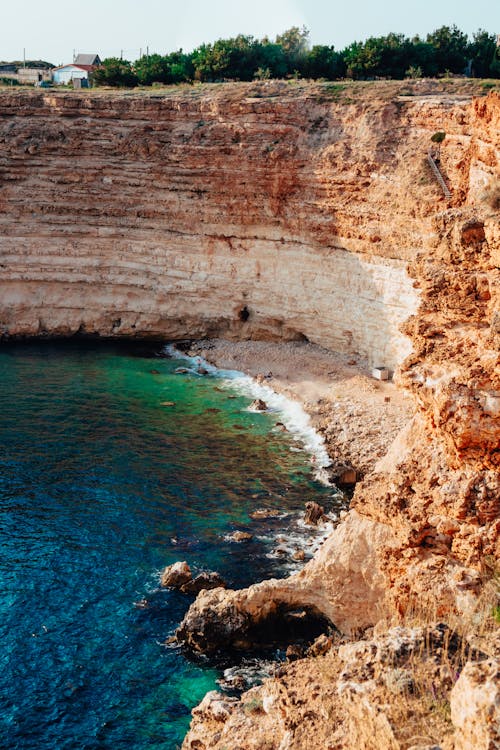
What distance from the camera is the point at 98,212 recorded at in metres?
48.1

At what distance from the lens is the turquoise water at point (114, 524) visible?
19266 mm

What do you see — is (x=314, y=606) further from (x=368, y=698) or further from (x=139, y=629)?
(x=368, y=698)

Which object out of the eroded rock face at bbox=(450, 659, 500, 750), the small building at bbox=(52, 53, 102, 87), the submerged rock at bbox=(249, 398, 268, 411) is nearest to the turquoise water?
the submerged rock at bbox=(249, 398, 268, 411)

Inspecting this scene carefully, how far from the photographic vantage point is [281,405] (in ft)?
129

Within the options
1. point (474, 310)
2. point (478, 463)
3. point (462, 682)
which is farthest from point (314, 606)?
point (462, 682)

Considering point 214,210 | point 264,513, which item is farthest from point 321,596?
point 214,210

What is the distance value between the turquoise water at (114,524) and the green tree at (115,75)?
26.0 m

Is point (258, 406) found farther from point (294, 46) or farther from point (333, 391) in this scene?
point (294, 46)

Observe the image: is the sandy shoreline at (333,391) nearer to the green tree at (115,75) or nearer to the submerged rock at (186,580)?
the submerged rock at (186,580)

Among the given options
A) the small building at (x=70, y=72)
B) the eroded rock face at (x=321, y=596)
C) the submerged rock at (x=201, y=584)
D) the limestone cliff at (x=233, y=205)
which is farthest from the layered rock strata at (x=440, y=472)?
the small building at (x=70, y=72)

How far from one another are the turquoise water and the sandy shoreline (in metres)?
2.08

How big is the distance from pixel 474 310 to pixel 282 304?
97.7 feet

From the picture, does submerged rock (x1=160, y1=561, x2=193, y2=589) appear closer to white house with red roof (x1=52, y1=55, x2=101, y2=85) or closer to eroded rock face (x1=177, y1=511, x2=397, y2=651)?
eroded rock face (x1=177, y1=511, x2=397, y2=651)

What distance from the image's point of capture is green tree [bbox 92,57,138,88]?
2371 inches
